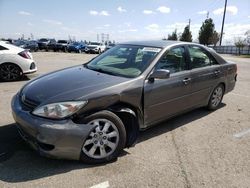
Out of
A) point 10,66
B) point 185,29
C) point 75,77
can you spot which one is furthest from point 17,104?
point 185,29

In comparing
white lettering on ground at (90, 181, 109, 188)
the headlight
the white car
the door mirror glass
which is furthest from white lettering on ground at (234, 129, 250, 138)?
the white car

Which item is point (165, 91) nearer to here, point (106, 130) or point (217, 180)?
point (106, 130)

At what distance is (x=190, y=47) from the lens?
17.3 feet

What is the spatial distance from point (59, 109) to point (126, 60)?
1.76m

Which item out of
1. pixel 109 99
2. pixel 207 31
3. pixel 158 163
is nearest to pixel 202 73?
pixel 158 163

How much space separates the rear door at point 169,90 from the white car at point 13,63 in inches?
238

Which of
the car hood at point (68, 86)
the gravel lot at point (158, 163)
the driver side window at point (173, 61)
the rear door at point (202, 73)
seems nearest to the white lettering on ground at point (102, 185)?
the gravel lot at point (158, 163)

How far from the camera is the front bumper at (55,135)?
10.5 ft

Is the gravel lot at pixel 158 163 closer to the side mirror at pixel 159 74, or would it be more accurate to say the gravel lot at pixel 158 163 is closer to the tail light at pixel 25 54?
the side mirror at pixel 159 74

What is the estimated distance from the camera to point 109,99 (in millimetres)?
3611

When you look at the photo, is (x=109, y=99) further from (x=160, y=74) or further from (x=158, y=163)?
(x=158, y=163)

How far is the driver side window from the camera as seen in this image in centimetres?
452

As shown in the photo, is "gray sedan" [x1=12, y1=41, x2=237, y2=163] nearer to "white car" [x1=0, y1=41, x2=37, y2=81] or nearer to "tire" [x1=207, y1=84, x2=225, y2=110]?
"tire" [x1=207, y1=84, x2=225, y2=110]

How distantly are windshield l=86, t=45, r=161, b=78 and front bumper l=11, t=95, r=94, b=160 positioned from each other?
124cm
